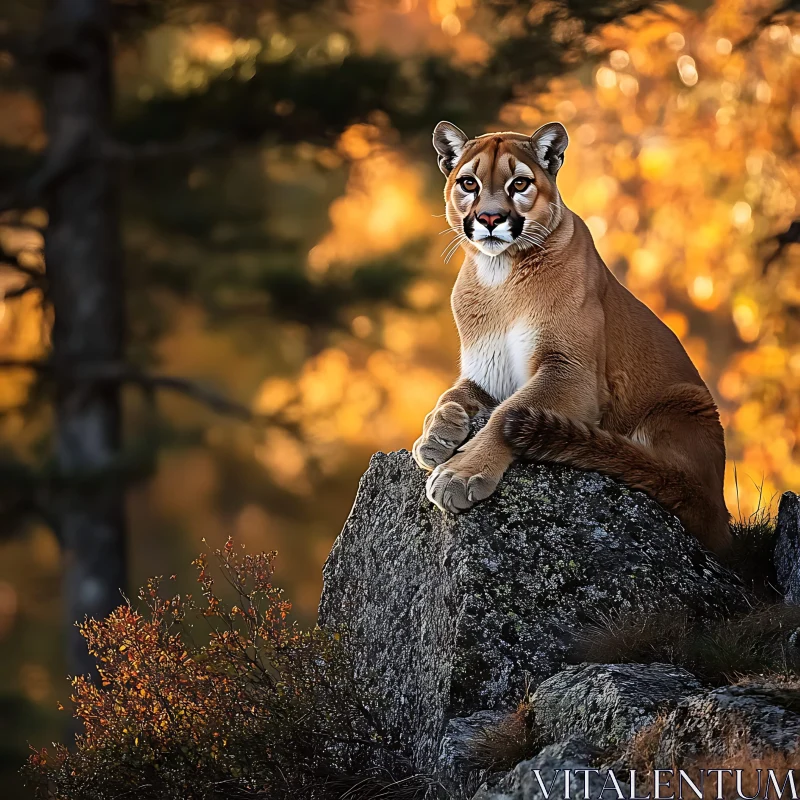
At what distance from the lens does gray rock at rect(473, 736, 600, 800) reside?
10.5 feet

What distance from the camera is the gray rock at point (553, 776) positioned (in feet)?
10.5

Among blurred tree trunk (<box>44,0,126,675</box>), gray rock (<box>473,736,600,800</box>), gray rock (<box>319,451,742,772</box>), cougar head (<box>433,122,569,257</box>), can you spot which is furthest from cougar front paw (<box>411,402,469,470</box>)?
blurred tree trunk (<box>44,0,126,675</box>)

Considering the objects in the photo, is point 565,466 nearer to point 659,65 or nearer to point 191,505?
point 659,65

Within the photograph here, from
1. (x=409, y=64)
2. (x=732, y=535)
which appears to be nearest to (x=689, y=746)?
(x=732, y=535)

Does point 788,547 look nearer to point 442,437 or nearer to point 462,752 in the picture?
point 442,437

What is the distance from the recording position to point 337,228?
17.9m

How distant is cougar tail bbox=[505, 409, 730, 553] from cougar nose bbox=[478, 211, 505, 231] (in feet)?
2.34

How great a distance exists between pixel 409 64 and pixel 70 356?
11.8ft

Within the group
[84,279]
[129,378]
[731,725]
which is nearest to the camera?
[731,725]

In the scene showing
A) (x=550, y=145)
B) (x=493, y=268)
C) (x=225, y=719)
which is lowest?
(x=225, y=719)

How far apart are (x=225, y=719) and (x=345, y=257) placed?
9267 mm

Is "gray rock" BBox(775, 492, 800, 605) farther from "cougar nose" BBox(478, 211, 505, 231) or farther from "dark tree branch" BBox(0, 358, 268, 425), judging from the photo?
"dark tree branch" BBox(0, 358, 268, 425)

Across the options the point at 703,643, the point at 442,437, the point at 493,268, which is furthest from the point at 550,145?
the point at 703,643

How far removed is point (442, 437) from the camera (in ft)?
15.0
